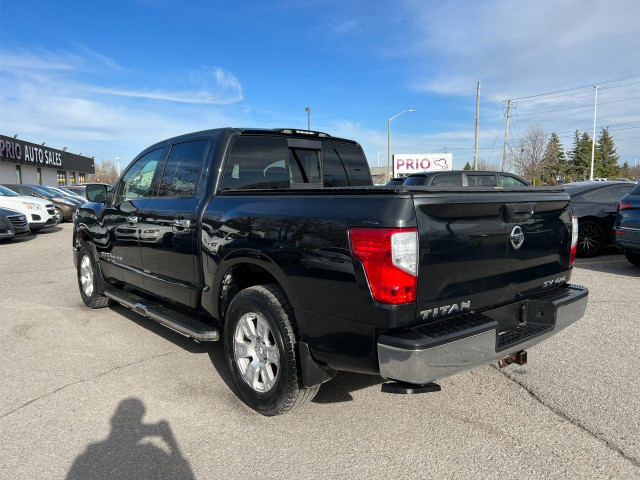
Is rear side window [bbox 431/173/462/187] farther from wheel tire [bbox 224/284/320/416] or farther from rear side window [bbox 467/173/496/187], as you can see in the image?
wheel tire [bbox 224/284/320/416]

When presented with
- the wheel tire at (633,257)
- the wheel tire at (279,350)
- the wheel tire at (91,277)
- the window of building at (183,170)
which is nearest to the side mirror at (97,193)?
the wheel tire at (91,277)

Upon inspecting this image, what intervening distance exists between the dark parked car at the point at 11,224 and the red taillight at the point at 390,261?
13.0 metres

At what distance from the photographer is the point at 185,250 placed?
3.90 metres

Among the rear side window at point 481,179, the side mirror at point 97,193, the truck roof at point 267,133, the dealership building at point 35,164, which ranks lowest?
the side mirror at point 97,193

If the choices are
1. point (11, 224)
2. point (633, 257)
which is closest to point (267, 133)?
point (633, 257)

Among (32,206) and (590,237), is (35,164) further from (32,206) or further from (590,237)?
(590,237)

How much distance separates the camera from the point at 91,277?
5.85 metres

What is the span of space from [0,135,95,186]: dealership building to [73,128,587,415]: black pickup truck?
103 feet

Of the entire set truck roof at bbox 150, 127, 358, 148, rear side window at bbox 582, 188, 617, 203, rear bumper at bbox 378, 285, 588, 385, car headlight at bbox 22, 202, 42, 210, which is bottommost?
rear bumper at bbox 378, 285, 588, 385

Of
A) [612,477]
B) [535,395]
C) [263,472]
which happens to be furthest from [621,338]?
[263,472]

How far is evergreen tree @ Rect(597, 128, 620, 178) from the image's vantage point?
3103 inches

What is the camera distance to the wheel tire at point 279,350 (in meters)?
2.89

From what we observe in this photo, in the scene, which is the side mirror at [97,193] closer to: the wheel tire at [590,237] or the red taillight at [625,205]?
the red taillight at [625,205]

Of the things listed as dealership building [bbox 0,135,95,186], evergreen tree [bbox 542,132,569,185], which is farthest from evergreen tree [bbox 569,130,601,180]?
dealership building [bbox 0,135,95,186]
